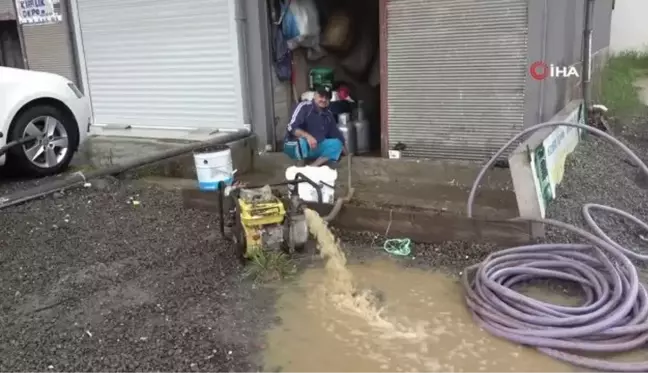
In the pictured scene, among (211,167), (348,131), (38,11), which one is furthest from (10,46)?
(211,167)

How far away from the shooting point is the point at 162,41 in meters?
9.20

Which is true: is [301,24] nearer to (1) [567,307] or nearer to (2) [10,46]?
(1) [567,307]

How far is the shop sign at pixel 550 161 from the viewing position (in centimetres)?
473

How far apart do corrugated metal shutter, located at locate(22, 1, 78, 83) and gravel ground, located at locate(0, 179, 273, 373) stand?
15.5 ft

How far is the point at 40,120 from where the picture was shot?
706cm

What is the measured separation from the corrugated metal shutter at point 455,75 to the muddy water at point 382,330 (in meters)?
3.01

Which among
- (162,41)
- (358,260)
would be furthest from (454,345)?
(162,41)

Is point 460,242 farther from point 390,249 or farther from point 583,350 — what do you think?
point 583,350

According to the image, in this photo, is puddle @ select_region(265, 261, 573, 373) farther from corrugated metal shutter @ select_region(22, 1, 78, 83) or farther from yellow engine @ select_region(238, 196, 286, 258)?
corrugated metal shutter @ select_region(22, 1, 78, 83)

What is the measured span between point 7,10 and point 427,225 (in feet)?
29.6

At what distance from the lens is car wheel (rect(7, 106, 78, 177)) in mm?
6836

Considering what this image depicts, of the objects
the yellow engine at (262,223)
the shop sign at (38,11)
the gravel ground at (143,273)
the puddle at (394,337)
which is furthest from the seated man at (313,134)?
the shop sign at (38,11)

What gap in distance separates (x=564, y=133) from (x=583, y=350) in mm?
2975

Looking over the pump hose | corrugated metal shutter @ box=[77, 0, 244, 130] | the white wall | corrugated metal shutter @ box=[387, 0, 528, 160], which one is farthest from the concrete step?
the white wall
